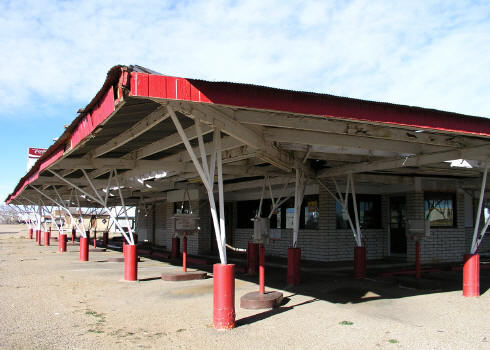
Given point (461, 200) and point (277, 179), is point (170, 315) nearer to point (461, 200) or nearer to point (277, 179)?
point (277, 179)

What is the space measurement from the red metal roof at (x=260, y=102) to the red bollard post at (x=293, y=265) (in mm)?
4597

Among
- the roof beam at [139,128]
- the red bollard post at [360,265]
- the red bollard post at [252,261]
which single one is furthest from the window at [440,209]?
the roof beam at [139,128]

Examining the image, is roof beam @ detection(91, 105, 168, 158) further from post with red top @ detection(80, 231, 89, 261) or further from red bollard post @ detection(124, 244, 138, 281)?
post with red top @ detection(80, 231, 89, 261)

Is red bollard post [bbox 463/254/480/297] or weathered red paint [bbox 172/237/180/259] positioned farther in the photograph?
weathered red paint [bbox 172/237/180/259]

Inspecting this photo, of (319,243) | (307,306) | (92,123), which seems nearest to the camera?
(92,123)

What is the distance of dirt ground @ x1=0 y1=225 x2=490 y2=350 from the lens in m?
6.00

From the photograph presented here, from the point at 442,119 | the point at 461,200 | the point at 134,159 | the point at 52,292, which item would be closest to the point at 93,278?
the point at 52,292

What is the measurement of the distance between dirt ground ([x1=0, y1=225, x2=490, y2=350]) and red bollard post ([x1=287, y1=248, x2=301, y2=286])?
0.25 meters

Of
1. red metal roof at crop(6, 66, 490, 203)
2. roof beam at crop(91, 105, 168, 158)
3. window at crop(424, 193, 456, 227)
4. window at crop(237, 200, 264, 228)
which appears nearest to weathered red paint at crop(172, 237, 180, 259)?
window at crop(237, 200, 264, 228)

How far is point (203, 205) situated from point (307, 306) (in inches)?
511

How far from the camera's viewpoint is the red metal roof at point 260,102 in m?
5.39

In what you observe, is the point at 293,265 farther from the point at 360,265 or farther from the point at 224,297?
the point at 224,297

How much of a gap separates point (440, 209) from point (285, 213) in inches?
222

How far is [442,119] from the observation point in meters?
7.18
